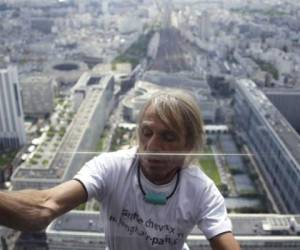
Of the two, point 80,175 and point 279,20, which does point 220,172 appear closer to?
point 80,175

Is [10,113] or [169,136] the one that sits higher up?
[169,136]

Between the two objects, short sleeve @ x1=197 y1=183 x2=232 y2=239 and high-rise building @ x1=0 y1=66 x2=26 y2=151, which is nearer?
short sleeve @ x1=197 y1=183 x2=232 y2=239

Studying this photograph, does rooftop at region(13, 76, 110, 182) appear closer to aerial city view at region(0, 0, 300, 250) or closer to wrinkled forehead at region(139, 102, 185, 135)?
aerial city view at region(0, 0, 300, 250)

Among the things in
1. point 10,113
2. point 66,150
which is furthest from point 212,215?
point 10,113

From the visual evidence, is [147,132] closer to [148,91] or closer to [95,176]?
[95,176]

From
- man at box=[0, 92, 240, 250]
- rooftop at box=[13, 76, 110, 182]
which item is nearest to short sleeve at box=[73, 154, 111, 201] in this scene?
man at box=[0, 92, 240, 250]

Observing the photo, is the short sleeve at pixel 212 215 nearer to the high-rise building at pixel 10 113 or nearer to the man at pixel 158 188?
the man at pixel 158 188

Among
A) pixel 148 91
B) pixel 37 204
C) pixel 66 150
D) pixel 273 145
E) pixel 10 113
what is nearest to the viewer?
pixel 37 204

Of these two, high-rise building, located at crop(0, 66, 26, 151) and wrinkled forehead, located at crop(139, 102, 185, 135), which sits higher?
wrinkled forehead, located at crop(139, 102, 185, 135)

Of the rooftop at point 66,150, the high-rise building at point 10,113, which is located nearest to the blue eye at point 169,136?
the rooftop at point 66,150
